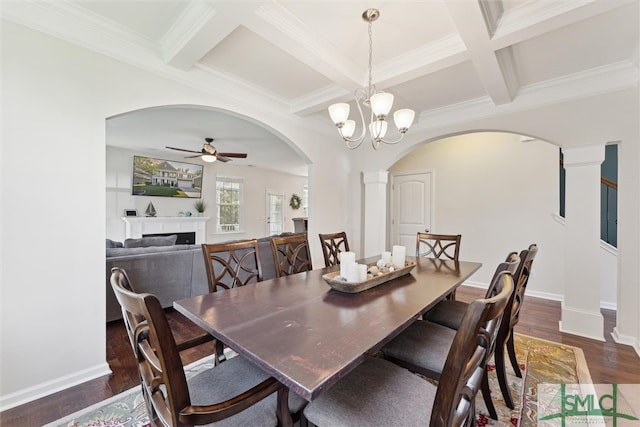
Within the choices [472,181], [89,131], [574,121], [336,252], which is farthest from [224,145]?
[574,121]

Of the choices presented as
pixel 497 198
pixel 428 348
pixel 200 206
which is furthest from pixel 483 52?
pixel 200 206

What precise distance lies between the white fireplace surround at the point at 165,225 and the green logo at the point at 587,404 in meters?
6.16

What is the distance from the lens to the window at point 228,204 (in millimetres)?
6820

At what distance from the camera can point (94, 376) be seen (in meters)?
1.95

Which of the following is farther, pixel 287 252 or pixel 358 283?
pixel 287 252

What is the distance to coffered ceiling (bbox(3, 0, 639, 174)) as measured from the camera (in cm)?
172

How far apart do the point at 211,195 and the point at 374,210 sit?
4.27 m

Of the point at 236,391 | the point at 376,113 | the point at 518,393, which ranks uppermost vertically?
the point at 376,113

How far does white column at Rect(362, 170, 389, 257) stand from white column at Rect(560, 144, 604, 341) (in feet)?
7.06

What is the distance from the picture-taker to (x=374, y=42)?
83.3 inches

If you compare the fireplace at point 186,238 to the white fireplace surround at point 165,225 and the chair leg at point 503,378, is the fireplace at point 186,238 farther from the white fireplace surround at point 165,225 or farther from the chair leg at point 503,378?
the chair leg at point 503,378

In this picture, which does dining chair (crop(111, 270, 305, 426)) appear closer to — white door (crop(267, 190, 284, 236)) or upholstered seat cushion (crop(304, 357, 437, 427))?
upholstered seat cushion (crop(304, 357, 437, 427))

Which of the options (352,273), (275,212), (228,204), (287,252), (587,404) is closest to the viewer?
(352,273)

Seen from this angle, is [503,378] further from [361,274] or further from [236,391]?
[236,391]
